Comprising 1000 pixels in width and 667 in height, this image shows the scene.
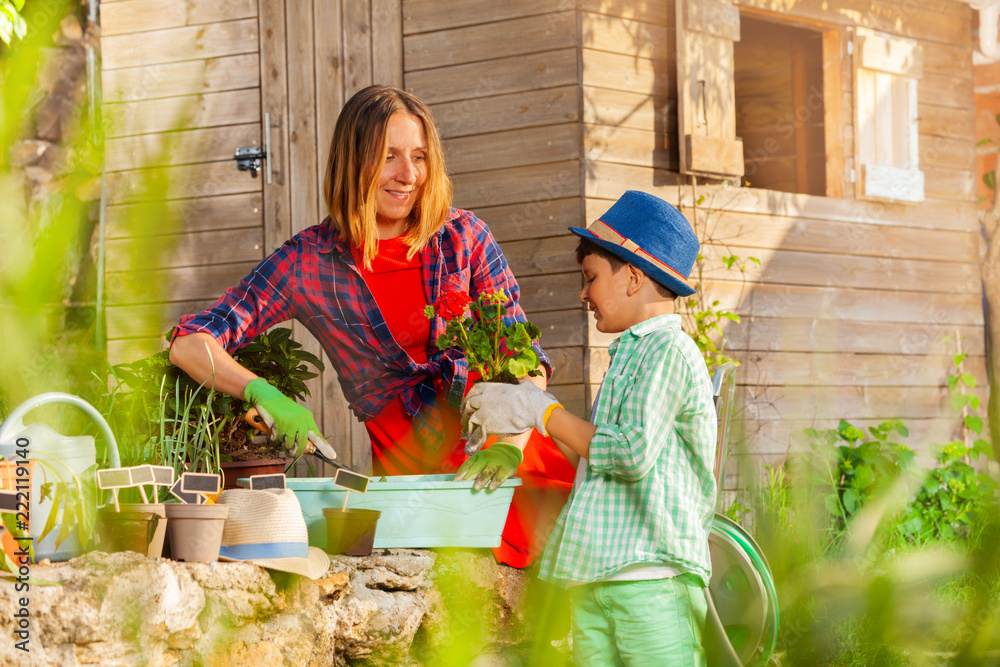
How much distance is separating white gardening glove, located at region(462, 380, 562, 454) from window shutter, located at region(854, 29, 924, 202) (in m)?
3.52

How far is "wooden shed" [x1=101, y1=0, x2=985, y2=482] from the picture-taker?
3705 mm

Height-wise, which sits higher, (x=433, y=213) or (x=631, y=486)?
(x=433, y=213)

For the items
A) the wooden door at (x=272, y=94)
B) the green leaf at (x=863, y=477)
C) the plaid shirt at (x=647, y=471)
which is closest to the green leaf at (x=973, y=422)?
the green leaf at (x=863, y=477)

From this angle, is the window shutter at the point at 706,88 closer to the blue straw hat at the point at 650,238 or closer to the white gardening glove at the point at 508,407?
the blue straw hat at the point at 650,238

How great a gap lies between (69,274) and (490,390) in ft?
3.98

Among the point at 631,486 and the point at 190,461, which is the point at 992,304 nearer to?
the point at 631,486

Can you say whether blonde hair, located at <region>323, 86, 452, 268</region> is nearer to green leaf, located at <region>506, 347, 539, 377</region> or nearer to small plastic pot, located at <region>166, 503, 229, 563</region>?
green leaf, located at <region>506, 347, 539, 377</region>

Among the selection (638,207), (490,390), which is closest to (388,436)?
(490,390)

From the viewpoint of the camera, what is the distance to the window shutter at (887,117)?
455cm

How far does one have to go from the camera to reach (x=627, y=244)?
1.71 meters

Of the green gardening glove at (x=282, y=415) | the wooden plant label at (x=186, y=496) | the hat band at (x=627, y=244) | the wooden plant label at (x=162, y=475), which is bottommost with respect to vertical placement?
the wooden plant label at (x=186, y=496)

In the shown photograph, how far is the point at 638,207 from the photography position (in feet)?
5.78

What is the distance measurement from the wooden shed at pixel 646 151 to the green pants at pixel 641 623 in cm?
185

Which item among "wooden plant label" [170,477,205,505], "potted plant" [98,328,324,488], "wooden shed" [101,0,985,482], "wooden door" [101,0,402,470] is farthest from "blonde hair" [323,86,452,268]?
"wooden door" [101,0,402,470]
